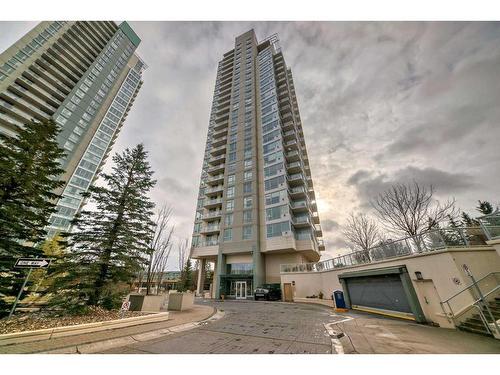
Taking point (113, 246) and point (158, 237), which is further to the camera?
point (158, 237)

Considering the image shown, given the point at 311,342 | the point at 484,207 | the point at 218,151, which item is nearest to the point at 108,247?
the point at 311,342

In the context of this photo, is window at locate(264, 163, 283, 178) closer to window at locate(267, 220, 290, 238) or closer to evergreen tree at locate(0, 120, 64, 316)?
window at locate(267, 220, 290, 238)

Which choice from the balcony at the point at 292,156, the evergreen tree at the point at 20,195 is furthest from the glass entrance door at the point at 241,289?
the evergreen tree at the point at 20,195

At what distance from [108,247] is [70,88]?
59350 millimetres

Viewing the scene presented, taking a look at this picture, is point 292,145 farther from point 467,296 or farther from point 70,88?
point 70,88

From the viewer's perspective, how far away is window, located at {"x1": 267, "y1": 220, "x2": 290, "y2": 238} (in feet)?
89.8

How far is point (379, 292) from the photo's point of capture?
39.1 feet

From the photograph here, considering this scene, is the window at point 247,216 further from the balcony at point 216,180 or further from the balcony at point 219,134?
the balcony at point 219,134

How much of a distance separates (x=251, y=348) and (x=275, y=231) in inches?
913

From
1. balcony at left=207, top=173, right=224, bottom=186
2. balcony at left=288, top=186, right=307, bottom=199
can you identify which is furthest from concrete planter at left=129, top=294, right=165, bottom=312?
balcony at left=207, top=173, right=224, bottom=186

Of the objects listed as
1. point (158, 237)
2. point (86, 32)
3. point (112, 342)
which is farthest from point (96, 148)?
point (112, 342)

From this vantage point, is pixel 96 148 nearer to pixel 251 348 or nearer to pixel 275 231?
pixel 275 231

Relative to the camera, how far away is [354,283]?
46.1ft

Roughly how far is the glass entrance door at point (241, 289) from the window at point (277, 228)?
8127 mm
